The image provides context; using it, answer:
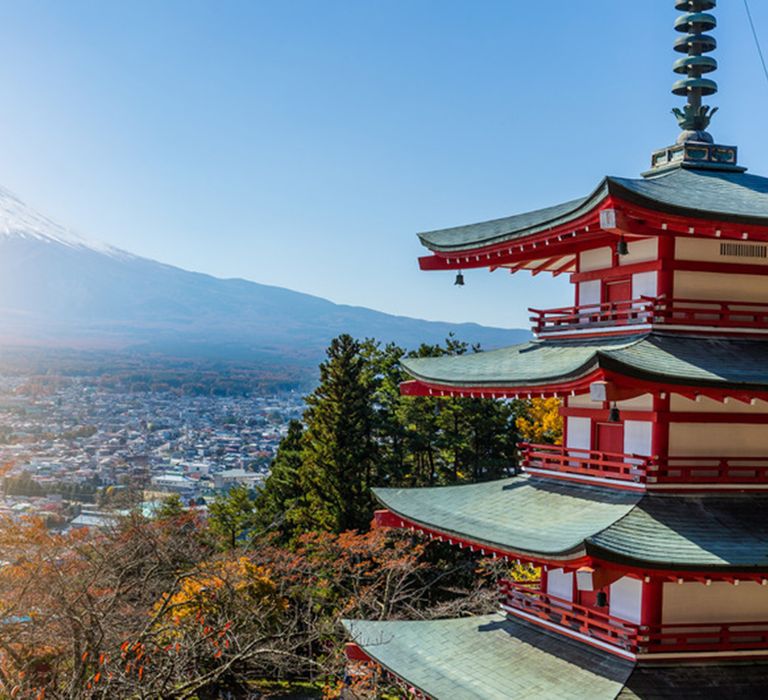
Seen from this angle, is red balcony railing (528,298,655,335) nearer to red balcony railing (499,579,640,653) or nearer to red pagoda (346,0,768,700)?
red pagoda (346,0,768,700)

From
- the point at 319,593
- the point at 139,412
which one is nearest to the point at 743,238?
the point at 319,593

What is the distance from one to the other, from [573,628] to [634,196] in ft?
17.1

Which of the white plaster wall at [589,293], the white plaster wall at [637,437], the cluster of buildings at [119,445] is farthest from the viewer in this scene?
the cluster of buildings at [119,445]

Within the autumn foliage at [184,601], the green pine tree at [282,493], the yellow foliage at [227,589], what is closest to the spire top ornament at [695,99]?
the autumn foliage at [184,601]

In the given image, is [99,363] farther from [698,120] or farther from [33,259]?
[698,120]

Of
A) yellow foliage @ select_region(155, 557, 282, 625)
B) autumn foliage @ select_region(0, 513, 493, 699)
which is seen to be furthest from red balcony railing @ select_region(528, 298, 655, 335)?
yellow foliage @ select_region(155, 557, 282, 625)

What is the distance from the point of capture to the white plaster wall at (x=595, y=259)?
35.4ft

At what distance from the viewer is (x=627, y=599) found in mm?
9453

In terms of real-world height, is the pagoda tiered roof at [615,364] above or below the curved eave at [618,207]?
below

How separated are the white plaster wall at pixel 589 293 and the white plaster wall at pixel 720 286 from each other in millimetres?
1319

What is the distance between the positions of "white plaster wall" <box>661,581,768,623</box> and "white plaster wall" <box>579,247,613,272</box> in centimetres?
417

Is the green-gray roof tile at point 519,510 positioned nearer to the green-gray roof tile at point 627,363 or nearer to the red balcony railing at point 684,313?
the green-gray roof tile at point 627,363

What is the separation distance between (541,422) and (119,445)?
42960mm

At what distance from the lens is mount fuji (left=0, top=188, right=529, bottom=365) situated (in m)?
143
